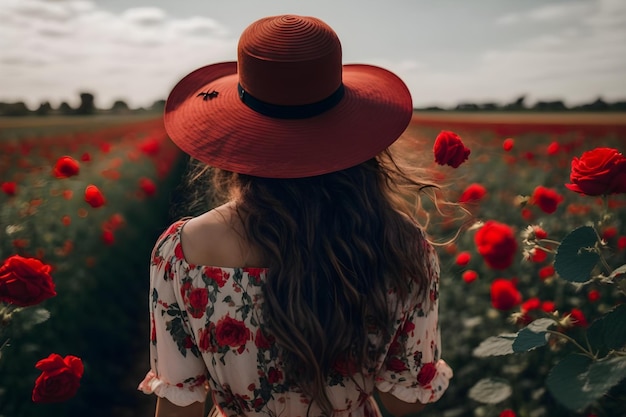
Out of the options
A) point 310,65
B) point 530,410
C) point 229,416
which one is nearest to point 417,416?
point 530,410

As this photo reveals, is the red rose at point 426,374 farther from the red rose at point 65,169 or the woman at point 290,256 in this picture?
the red rose at point 65,169

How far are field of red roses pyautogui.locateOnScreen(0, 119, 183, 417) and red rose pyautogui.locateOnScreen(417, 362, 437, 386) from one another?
90 centimetres

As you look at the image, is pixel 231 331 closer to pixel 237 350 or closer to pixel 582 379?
pixel 237 350

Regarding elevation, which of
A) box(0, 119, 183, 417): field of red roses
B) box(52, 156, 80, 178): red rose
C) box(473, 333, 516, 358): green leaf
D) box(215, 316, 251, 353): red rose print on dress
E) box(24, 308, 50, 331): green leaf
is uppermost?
box(52, 156, 80, 178): red rose

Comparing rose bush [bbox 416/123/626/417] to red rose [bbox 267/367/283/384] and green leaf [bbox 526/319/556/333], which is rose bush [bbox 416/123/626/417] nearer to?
green leaf [bbox 526/319/556/333]

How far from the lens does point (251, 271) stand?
50.4 inches

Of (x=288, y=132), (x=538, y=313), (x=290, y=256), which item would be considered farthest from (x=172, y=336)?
(x=538, y=313)

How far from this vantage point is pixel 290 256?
1257 millimetres

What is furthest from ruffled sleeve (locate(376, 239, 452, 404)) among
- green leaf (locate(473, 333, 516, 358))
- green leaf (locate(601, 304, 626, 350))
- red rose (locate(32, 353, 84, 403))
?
red rose (locate(32, 353, 84, 403))

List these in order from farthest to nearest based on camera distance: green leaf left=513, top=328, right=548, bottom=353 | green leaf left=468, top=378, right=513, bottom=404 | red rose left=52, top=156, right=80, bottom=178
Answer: red rose left=52, top=156, right=80, bottom=178
green leaf left=468, top=378, right=513, bottom=404
green leaf left=513, top=328, right=548, bottom=353

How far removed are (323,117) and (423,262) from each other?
449 mm

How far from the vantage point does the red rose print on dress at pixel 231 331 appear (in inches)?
50.9

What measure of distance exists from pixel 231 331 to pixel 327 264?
0.28 meters

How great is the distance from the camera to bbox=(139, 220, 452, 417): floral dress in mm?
1293
